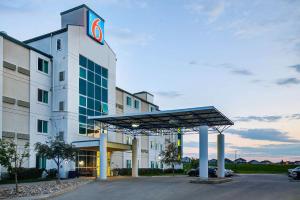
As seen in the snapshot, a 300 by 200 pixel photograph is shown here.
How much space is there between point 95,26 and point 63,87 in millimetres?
9659

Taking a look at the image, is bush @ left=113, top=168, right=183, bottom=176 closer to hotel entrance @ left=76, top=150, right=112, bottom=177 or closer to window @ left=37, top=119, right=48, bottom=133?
hotel entrance @ left=76, top=150, right=112, bottom=177

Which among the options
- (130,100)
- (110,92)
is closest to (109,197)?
(110,92)

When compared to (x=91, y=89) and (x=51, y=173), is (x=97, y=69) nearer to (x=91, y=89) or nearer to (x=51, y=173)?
(x=91, y=89)

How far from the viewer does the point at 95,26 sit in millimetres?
46031

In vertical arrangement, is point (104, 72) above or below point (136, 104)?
above

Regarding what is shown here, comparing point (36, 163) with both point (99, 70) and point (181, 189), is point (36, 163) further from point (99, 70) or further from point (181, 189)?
point (181, 189)

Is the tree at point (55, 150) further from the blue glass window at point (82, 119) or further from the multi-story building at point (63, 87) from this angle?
the blue glass window at point (82, 119)

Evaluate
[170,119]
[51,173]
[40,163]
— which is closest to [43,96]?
[40,163]

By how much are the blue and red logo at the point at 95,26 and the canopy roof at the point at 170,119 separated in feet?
38.4

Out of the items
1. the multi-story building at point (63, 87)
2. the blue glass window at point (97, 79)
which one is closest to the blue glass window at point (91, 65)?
the multi-story building at point (63, 87)

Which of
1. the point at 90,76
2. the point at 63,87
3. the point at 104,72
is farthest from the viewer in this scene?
the point at 104,72

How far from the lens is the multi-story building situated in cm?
3622

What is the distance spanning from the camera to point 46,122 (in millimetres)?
40406

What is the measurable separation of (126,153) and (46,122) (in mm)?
17514
